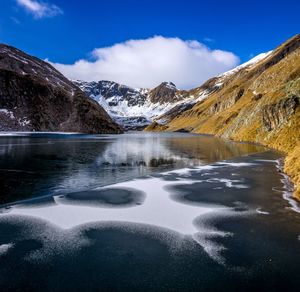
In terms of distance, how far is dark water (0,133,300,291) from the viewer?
11992 mm

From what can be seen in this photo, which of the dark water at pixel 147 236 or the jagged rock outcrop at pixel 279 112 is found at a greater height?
the jagged rock outcrop at pixel 279 112

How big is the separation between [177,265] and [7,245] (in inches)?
333

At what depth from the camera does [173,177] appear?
1355 inches

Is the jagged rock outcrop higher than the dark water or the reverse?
higher

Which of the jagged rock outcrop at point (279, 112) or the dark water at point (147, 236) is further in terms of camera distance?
the jagged rock outcrop at point (279, 112)

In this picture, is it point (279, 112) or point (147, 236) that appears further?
point (279, 112)

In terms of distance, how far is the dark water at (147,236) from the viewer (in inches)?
472

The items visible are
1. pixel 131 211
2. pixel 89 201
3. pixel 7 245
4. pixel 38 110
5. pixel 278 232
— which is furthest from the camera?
pixel 38 110

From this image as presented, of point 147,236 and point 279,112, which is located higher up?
point 279,112

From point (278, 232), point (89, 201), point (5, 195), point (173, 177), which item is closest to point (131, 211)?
point (89, 201)

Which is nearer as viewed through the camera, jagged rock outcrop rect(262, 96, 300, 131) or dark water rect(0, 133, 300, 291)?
dark water rect(0, 133, 300, 291)

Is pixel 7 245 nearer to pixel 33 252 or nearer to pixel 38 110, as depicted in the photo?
pixel 33 252

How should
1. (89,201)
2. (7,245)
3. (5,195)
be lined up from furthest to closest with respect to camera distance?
(5,195) < (89,201) < (7,245)

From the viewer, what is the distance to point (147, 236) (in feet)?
53.8
